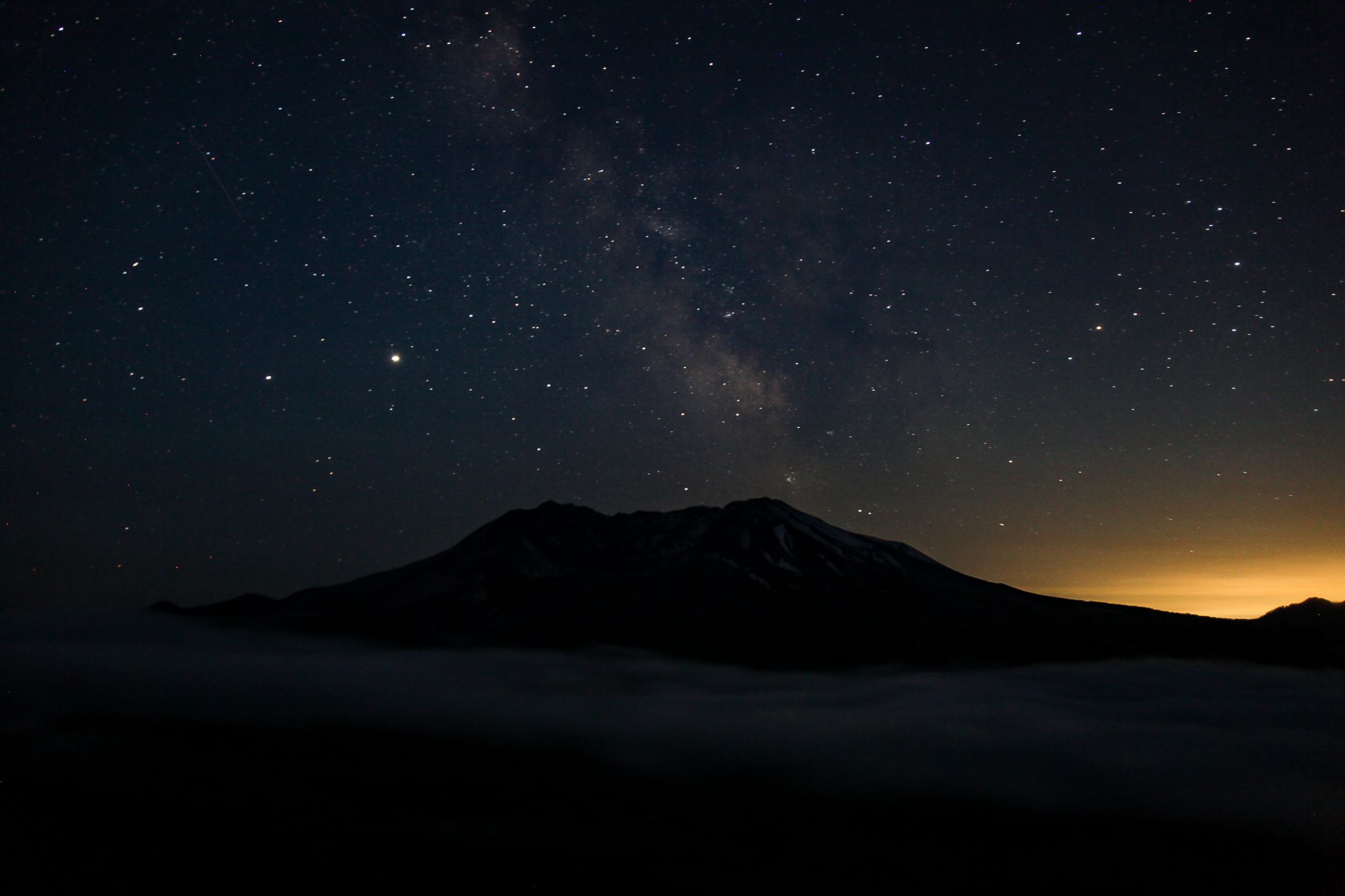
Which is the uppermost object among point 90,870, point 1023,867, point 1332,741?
point 1332,741

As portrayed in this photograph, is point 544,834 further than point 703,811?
No

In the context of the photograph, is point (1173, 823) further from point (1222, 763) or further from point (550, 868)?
point (550, 868)

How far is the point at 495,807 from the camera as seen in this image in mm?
145125

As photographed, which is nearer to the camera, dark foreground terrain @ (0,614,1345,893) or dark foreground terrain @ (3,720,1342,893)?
dark foreground terrain @ (3,720,1342,893)

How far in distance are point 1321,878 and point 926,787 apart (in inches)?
2778

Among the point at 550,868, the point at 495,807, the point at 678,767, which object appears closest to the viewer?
the point at 550,868

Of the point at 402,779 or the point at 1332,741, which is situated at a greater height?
the point at 1332,741

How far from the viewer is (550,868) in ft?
389

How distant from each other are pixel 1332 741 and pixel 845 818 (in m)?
122

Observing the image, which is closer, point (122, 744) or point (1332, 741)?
point (1332, 741)

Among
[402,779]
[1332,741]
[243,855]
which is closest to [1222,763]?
[1332,741]

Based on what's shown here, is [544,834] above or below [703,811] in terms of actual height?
below

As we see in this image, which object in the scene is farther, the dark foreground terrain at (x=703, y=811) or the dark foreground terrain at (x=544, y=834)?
the dark foreground terrain at (x=703, y=811)

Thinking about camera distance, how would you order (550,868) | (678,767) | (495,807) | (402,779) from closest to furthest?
(550,868)
(495,807)
(402,779)
(678,767)
